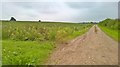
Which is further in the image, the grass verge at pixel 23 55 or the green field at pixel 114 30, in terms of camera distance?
the green field at pixel 114 30

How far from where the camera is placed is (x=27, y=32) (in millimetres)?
30328

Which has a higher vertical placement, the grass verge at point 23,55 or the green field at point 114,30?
the green field at point 114,30

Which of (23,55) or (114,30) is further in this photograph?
(114,30)

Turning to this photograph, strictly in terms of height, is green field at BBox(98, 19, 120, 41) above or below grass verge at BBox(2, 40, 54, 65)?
above

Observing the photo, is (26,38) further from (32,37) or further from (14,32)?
(14,32)

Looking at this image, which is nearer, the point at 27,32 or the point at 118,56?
the point at 118,56

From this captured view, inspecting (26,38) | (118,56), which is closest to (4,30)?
(26,38)

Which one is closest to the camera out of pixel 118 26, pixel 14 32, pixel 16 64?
pixel 16 64

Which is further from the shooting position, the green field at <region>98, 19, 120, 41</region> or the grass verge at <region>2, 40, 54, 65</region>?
the green field at <region>98, 19, 120, 41</region>

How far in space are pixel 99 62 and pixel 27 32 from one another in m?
→ 18.6

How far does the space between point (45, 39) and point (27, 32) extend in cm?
262

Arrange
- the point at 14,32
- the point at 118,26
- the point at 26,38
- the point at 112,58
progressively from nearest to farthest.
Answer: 1. the point at 112,58
2. the point at 26,38
3. the point at 14,32
4. the point at 118,26

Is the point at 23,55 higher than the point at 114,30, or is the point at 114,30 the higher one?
the point at 114,30

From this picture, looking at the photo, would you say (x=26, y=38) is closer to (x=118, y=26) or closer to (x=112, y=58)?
(x=112, y=58)
